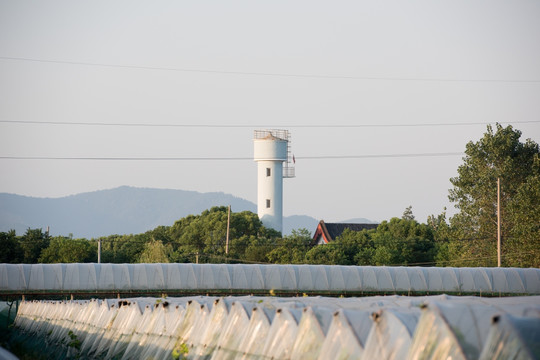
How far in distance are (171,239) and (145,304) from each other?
77.8 metres

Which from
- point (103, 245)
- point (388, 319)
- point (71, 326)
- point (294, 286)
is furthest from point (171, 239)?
point (388, 319)

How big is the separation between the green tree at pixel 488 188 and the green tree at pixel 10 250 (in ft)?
139

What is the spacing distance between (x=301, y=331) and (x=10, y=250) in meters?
66.5

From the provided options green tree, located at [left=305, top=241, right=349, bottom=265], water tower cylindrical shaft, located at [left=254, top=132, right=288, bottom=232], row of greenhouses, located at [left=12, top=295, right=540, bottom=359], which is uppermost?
water tower cylindrical shaft, located at [left=254, top=132, right=288, bottom=232]

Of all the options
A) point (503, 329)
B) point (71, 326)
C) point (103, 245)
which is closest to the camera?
point (503, 329)

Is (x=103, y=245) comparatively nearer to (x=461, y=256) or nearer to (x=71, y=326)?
(x=461, y=256)

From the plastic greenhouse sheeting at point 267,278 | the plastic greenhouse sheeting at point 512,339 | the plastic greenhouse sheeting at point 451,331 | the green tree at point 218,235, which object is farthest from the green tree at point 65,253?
the plastic greenhouse sheeting at point 512,339

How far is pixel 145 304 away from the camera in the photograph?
25.0m

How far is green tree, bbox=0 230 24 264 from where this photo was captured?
7538 cm

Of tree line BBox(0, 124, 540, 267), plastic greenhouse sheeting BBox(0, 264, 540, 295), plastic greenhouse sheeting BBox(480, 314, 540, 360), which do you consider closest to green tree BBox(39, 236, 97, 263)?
tree line BBox(0, 124, 540, 267)

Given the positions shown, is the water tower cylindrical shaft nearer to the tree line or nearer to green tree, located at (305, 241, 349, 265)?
the tree line

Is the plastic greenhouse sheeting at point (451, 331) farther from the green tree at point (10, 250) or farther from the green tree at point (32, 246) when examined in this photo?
the green tree at point (32, 246)

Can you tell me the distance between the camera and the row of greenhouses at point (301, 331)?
1070cm

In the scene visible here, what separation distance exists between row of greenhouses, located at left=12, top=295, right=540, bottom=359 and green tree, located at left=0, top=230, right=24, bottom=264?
4755 centimetres
